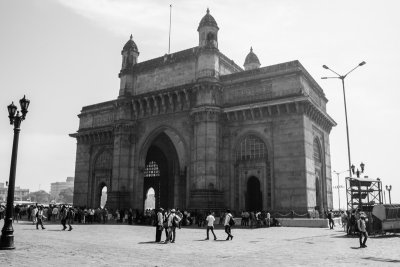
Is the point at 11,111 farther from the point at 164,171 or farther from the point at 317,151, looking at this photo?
the point at 164,171

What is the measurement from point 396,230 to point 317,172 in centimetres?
1089

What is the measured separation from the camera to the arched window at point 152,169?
4174 cm

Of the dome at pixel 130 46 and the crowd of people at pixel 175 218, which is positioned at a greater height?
the dome at pixel 130 46

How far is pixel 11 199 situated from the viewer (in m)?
13.5

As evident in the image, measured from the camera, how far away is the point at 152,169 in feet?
138

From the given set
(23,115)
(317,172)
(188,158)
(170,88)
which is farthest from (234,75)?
(23,115)

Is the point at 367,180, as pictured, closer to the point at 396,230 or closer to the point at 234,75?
the point at 396,230

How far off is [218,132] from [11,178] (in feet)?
65.5

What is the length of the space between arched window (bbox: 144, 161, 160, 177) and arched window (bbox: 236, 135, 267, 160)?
519 inches

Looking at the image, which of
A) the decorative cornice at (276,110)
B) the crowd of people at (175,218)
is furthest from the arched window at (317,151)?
the crowd of people at (175,218)

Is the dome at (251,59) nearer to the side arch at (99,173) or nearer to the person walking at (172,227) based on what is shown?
the side arch at (99,173)

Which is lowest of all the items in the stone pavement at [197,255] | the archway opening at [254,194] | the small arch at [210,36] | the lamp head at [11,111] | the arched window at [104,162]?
the stone pavement at [197,255]

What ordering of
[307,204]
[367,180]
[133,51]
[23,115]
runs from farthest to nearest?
[133,51]
[307,204]
[367,180]
[23,115]

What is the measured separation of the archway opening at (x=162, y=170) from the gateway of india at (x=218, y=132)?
0.12m
